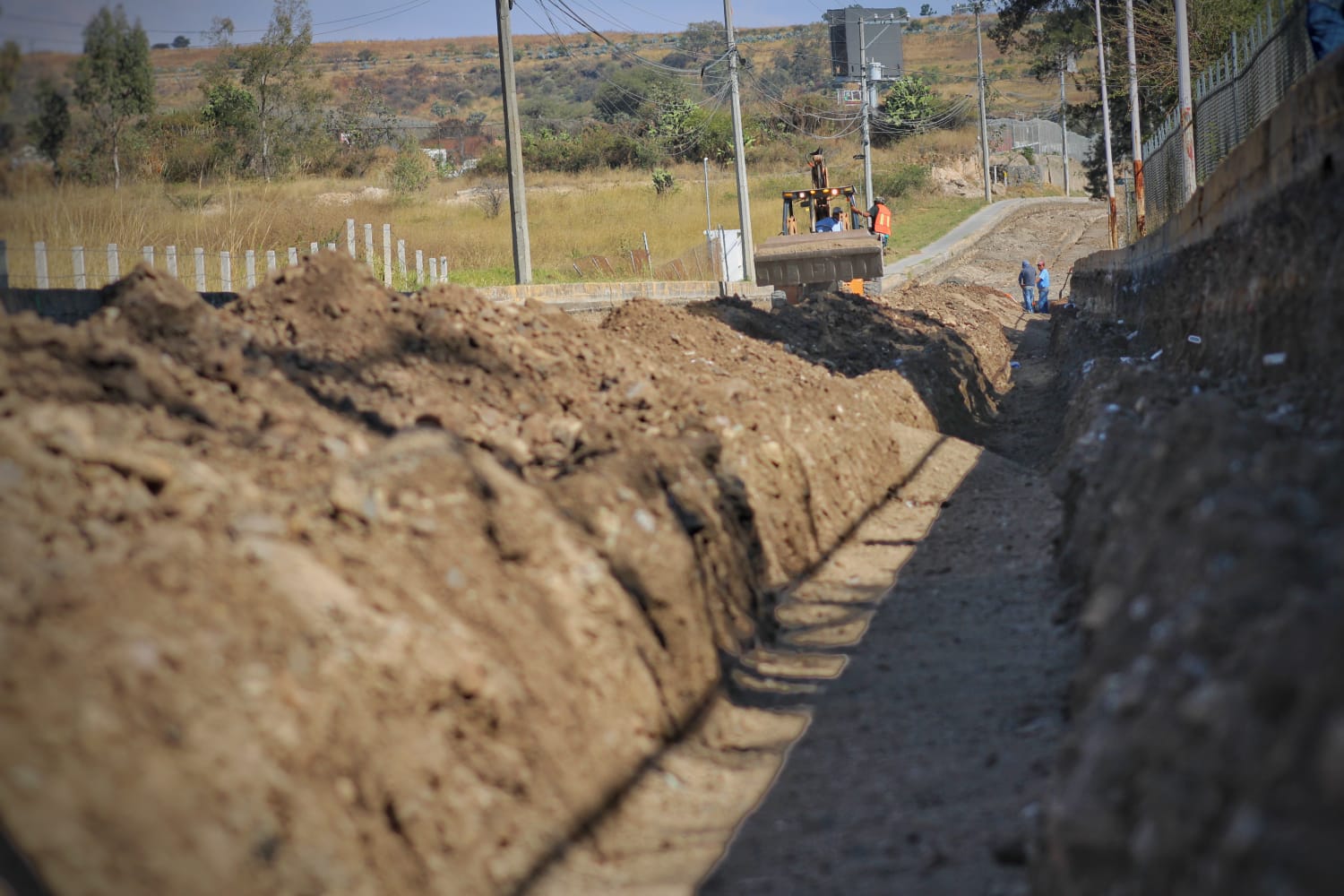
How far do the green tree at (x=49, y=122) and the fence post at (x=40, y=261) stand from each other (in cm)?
94

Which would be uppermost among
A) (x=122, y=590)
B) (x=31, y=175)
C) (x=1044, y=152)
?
(x=1044, y=152)

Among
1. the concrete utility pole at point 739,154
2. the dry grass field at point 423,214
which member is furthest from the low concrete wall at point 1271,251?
the concrete utility pole at point 739,154

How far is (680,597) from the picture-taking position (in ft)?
21.3

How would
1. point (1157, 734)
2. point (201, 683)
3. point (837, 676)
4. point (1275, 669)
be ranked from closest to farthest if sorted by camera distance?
point (1275, 669) → point (1157, 734) → point (201, 683) → point (837, 676)

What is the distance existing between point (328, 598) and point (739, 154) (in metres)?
28.7

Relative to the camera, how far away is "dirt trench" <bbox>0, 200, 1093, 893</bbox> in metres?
3.52

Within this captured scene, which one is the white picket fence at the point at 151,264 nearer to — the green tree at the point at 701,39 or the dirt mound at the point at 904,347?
the dirt mound at the point at 904,347

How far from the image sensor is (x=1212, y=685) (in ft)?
10.2

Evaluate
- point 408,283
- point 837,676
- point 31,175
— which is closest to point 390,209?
point 408,283

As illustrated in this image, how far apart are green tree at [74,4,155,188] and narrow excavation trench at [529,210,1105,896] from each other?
5474 mm

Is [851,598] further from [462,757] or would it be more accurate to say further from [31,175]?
[31,175]

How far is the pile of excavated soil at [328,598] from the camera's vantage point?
3.43 metres

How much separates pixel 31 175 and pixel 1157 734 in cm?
764

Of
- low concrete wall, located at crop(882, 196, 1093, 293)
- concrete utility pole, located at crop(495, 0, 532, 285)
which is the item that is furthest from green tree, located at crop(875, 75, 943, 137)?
concrete utility pole, located at crop(495, 0, 532, 285)
